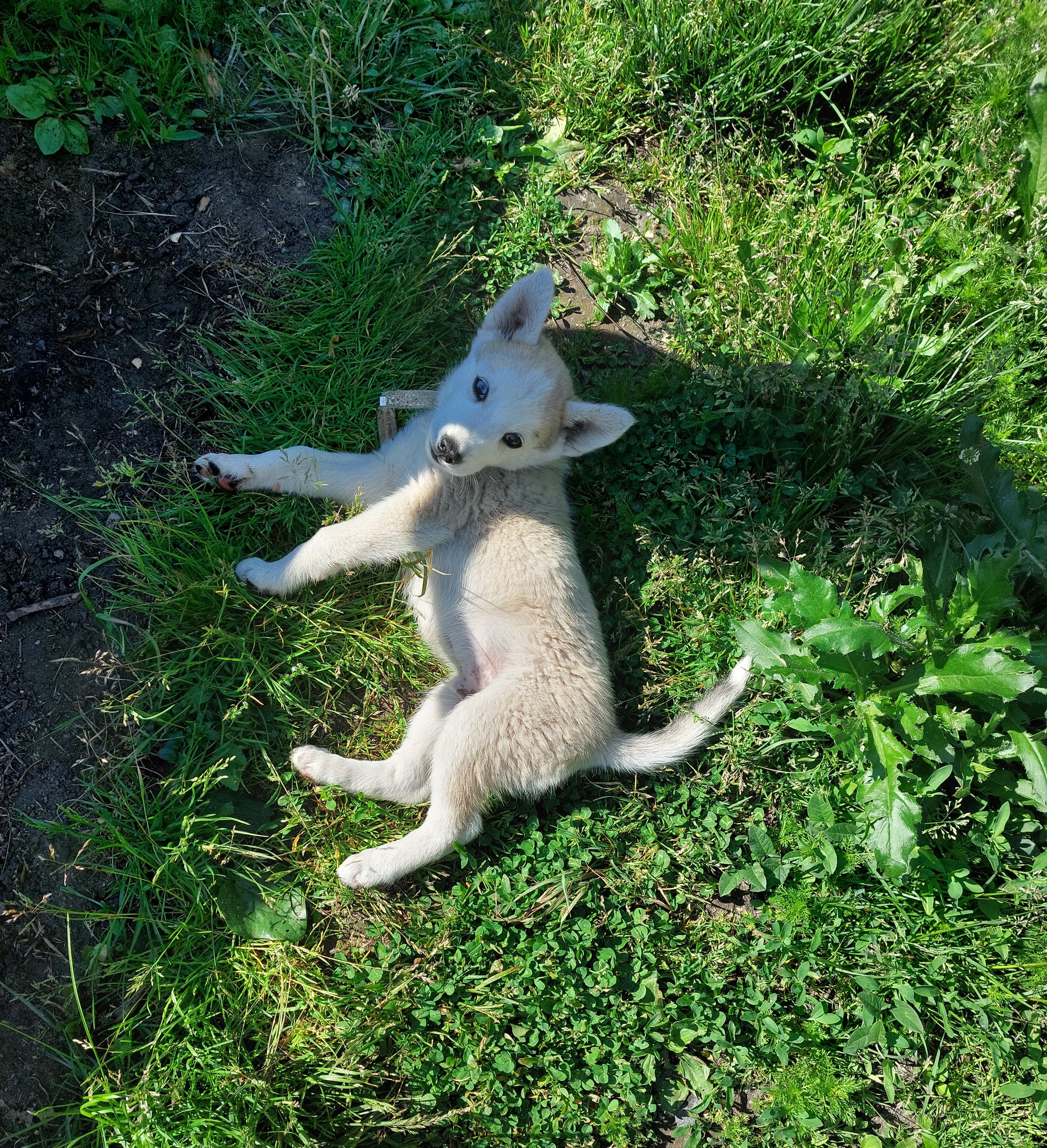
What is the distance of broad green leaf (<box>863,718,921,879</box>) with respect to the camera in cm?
288

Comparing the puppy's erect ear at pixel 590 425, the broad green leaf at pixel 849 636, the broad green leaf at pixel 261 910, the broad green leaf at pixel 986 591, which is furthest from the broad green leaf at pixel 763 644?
the broad green leaf at pixel 261 910

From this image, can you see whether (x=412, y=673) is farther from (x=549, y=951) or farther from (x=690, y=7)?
(x=690, y=7)

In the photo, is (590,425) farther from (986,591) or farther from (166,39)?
(166,39)

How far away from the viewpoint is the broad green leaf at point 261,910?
2992mm

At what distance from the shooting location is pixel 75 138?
3.48m

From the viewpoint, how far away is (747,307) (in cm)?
376

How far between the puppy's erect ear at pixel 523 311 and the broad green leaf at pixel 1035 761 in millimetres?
2557

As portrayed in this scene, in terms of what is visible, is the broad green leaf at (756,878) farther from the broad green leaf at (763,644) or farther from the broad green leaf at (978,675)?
the broad green leaf at (978,675)

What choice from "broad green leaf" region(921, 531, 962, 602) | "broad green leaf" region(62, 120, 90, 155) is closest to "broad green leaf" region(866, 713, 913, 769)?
"broad green leaf" region(921, 531, 962, 602)

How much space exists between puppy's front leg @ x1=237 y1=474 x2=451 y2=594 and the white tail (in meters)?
1.21

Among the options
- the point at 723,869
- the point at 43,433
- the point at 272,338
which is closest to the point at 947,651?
the point at 723,869

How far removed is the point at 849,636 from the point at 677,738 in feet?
2.81

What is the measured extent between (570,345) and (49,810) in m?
3.08

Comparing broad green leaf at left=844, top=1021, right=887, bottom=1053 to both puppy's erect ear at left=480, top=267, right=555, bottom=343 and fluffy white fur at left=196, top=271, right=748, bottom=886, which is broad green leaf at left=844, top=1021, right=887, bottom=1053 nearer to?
fluffy white fur at left=196, top=271, right=748, bottom=886
